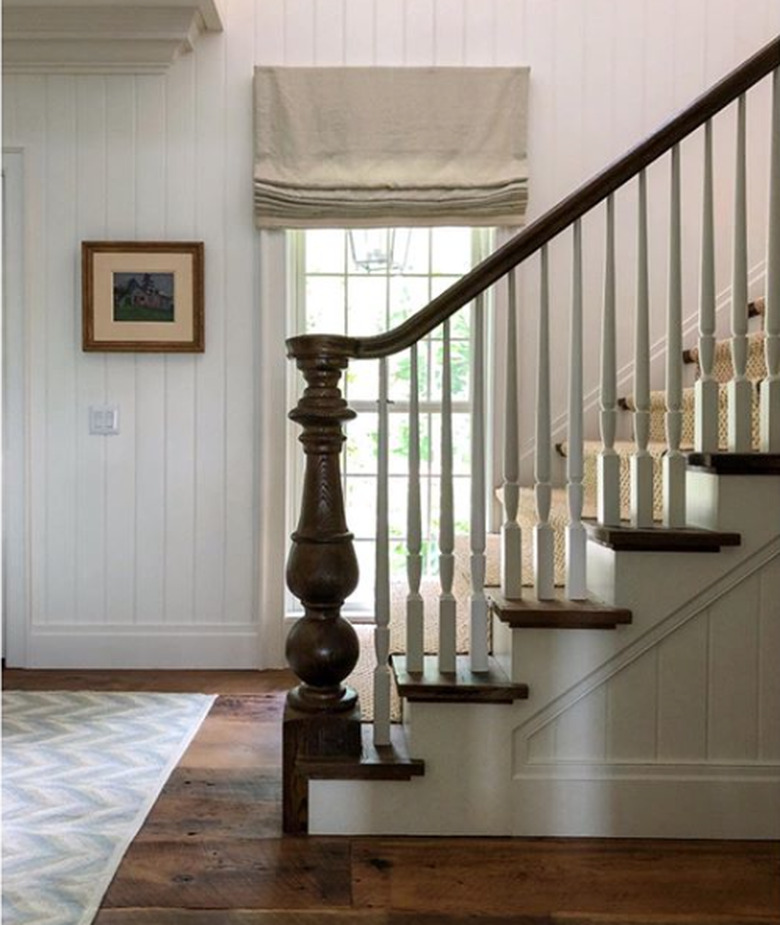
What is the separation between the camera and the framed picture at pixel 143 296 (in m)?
3.30

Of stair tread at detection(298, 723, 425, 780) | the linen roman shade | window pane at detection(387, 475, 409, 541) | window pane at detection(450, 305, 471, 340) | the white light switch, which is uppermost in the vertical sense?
the linen roman shade

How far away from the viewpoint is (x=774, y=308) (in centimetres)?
185

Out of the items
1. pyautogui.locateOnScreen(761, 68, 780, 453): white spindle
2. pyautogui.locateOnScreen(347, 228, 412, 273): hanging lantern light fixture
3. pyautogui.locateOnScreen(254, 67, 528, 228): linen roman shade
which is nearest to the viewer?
pyautogui.locateOnScreen(761, 68, 780, 453): white spindle

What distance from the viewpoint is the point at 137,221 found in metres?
3.32

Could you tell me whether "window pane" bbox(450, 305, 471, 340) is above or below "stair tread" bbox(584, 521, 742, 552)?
above

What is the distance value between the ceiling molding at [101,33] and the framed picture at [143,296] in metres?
0.68

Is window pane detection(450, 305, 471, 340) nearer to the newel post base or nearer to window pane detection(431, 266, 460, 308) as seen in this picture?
window pane detection(431, 266, 460, 308)

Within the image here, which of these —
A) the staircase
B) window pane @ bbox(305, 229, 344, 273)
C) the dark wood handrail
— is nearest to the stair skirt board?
the staircase

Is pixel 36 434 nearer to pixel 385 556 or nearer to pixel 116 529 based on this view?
pixel 116 529

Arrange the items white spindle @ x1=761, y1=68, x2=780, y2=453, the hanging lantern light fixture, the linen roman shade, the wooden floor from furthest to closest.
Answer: the hanging lantern light fixture < the linen roman shade < white spindle @ x1=761, y1=68, x2=780, y2=453 < the wooden floor

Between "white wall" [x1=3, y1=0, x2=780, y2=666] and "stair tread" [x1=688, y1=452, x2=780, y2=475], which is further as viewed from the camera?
"white wall" [x1=3, y1=0, x2=780, y2=666]

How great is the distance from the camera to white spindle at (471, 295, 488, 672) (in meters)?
1.91

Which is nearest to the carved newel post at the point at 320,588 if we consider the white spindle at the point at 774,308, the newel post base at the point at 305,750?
the newel post base at the point at 305,750

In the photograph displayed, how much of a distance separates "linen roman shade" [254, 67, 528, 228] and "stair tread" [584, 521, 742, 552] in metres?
1.77
